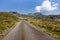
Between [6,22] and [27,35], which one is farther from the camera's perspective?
[6,22]

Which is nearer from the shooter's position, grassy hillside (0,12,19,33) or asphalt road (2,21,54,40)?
asphalt road (2,21,54,40)

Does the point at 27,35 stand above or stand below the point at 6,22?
above

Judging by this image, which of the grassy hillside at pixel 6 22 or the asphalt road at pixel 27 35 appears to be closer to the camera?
the asphalt road at pixel 27 35
